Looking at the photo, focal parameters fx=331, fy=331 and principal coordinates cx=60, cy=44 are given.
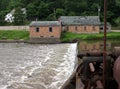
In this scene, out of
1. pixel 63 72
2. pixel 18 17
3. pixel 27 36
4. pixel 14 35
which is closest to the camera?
pixel 63 72

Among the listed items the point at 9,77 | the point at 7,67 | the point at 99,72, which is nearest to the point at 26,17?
the point at 7,67

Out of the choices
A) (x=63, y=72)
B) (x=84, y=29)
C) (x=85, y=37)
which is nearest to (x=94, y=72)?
(x=63, y=72)

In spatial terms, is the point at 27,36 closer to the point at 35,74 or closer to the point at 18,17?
the point at 18,17

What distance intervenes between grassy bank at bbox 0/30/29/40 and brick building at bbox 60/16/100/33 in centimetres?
565

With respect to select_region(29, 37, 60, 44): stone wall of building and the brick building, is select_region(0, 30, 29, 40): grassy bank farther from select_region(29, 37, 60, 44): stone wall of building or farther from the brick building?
the brick building

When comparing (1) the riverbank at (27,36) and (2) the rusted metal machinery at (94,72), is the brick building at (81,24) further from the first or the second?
(2) the rusted metal machinery at (94,72)

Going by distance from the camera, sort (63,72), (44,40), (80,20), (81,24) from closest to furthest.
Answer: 1. (63,72)
2. (44,40)
3. (81,24)
4. (80,20)

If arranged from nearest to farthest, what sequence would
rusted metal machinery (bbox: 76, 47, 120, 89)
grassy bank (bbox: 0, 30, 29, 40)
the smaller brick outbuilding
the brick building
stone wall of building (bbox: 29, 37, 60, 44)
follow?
rusted metal machinery (bbox: 76, 47, 120, 89), stone wall of building (bbox: 29, 37, 60, 44), the smaller brick outbuilding, grassy bank (bbox: 0, 30, 29, 40), the brick building

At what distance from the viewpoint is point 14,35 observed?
43.4 m

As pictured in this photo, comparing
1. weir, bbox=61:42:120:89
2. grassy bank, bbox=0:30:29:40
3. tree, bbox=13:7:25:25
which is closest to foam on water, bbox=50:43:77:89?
weir, bbox=61:42:120:89

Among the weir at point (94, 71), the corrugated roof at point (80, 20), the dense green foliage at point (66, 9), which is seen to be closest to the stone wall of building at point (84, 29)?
the corrugated roof at point (80, 20)

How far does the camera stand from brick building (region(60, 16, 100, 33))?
4506cm

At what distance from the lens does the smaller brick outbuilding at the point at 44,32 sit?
1638 inches

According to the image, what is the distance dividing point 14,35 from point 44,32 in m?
4.03
